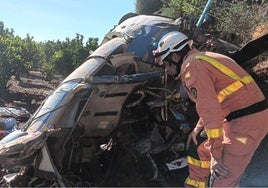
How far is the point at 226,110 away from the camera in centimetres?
388

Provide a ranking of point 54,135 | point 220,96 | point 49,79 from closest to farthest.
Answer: point 220,96, point 54,135, point 49,79

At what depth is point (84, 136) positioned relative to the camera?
19.0 feet

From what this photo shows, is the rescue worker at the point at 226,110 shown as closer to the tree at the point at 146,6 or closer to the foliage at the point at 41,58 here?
the foliage at the point at 41,58

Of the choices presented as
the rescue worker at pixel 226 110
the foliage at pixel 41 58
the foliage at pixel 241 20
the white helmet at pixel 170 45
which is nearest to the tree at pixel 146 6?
the foliage at pixel 41 58

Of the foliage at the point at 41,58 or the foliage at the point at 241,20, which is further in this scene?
the foliage at the point at 41,58

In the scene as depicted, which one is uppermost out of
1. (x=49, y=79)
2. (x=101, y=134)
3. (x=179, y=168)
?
(x=101, y=134)

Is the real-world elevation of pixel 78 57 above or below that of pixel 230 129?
below

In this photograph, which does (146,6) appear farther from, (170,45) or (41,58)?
(170,45)

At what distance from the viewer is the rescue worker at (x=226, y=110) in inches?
141

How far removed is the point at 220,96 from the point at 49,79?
1636 cm

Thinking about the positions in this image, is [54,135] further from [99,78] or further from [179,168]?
[179,168]

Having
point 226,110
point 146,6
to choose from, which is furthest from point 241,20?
point 146,6

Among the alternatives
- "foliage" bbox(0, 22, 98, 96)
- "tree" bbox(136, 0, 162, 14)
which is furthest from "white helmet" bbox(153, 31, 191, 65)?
"tree" bbox(136, 0, 162, 14)

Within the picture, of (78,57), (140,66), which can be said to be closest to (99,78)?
(140,66)
